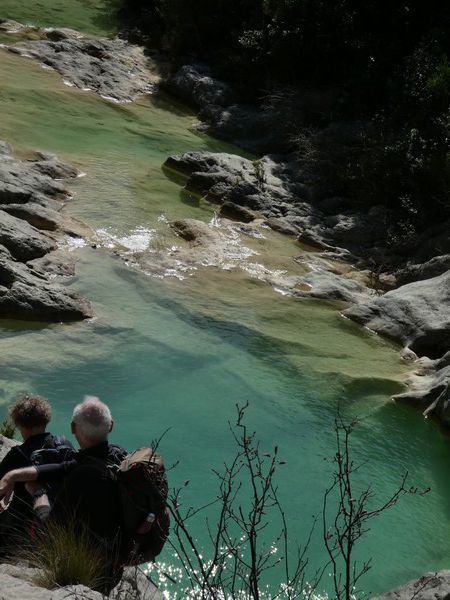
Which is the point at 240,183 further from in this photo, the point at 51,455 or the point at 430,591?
the point at 51,455

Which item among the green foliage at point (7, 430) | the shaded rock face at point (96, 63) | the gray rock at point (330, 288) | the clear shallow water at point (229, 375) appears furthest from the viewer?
the shaded rock face at point (96, 63)

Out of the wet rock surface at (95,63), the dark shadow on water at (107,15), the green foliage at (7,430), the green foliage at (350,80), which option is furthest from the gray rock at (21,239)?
the dark shadow on water at (107,15)

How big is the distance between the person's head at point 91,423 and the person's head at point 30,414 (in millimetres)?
362

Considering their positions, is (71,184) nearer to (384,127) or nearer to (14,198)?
(14,198)

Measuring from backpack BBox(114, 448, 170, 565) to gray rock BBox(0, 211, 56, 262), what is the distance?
273 inches

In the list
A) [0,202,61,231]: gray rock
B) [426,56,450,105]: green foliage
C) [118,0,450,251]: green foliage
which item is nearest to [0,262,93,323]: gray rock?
[0,202,61,231]: gray rock

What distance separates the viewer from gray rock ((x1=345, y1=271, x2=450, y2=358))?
11.8m

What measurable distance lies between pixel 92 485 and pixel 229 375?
5.41 metres

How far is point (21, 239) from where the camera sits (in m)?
11.6

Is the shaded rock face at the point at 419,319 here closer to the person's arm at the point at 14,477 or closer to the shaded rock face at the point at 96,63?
the person's arm at the point at 14,477

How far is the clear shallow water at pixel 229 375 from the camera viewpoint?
8.27 metres

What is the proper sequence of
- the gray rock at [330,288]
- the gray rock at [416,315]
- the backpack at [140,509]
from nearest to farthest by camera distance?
the backpack at [140,509] < the gray rock at [416,315] < the gray rock at [330,288]

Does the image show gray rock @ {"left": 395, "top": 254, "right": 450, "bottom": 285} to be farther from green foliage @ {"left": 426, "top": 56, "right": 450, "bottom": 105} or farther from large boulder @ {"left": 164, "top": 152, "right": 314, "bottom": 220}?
green foliage @ {"left": 426, "top": 56, "right": 450, "bottom": 105}

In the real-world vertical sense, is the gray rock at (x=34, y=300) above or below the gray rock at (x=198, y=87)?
below
